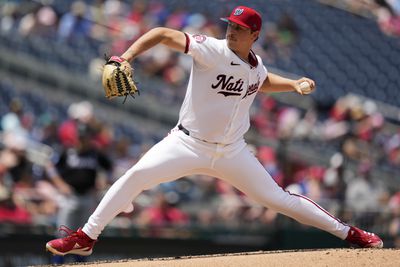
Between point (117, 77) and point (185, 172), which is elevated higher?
point (117, 77)

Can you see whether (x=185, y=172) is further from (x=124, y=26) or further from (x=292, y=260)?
(x=124, y=26)

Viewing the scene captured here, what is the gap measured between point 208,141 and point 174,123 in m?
7.18

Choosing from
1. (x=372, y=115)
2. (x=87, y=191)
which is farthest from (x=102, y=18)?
(x=87, y=191)

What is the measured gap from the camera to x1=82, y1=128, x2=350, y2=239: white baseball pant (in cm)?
553

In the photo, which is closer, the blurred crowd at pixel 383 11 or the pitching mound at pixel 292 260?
the pitching mound at pixel 292 260

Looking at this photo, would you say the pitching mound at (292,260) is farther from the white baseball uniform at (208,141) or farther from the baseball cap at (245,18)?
the baseball cap at (245,18)

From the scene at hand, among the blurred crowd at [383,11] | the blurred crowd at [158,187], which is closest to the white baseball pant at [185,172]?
the blurred crowd at [158,187]

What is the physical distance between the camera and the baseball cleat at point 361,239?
6242mm

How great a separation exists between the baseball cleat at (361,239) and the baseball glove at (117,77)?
6.55ft

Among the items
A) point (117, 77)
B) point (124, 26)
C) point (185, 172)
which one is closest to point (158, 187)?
point (124, 26)

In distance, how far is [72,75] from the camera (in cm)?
1309

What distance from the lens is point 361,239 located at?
6285mm

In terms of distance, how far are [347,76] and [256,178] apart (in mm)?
9506

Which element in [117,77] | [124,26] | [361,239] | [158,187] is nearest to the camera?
[117,77]
